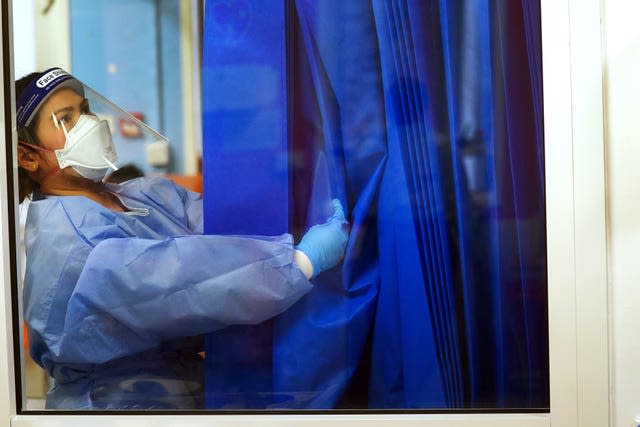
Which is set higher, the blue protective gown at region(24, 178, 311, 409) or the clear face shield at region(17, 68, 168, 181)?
the clear face shield at region(17, 68, 168, 181)

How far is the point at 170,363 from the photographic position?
119cm

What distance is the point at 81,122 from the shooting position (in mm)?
1196

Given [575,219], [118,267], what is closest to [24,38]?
[118,267]

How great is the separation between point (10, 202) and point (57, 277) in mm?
208

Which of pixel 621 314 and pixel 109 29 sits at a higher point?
pixel 109 29

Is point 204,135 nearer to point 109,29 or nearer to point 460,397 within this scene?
point 109,29

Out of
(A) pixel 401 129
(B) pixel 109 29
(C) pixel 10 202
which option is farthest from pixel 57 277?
(A) pixel 401 129

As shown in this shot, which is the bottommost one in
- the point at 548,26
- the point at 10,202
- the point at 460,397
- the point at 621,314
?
the point at 460,397

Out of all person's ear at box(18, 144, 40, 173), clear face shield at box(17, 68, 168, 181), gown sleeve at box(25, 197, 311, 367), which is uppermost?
clear face shield at box(17, 68, 168, 181)

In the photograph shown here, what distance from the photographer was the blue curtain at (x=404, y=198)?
1167mm

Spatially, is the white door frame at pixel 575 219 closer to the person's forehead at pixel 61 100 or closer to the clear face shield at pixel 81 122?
the clear face shield at pixel 81 122

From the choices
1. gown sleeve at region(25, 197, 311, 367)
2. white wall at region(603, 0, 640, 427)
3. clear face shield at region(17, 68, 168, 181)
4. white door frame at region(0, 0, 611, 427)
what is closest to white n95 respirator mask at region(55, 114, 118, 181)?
clear face shield at region(17, 68, 168, 181)

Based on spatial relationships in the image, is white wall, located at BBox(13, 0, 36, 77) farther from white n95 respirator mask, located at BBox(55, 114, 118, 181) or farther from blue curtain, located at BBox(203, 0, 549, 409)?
blue curtain, located at BBox(203, 0, 549, 409)

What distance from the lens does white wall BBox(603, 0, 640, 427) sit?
1.12 meters
